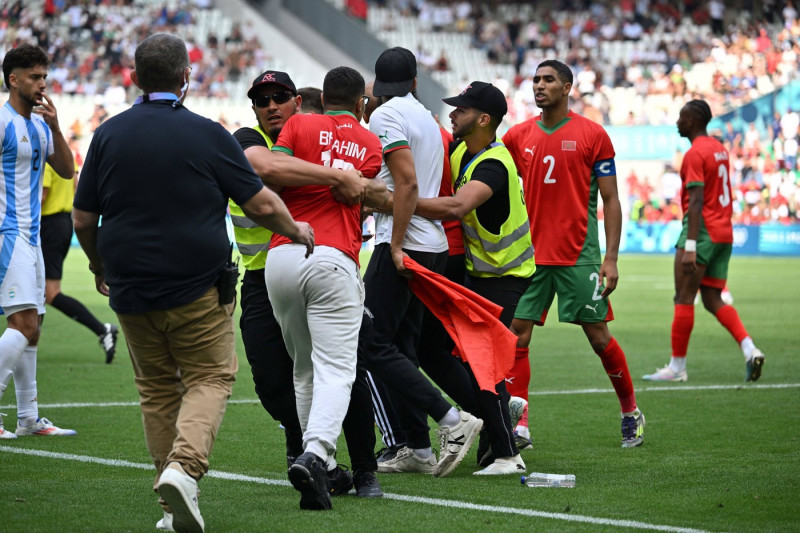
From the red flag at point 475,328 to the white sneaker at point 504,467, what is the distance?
0.43m

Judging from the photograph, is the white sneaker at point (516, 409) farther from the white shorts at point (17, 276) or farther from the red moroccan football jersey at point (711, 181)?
the red moroccan football jersey at point (711, 181)

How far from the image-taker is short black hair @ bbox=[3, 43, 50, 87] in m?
7.20

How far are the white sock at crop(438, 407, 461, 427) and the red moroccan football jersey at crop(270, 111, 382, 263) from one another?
1104 mm

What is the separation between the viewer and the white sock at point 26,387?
766cm

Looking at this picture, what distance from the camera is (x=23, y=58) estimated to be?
7.19 m

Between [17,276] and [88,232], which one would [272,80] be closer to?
[88,232]

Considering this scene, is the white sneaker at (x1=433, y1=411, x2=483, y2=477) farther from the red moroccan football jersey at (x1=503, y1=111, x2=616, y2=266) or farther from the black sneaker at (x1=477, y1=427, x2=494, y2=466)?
the red moroccan football jersey at (x1=503, y1=111, x2=616, y2=266)

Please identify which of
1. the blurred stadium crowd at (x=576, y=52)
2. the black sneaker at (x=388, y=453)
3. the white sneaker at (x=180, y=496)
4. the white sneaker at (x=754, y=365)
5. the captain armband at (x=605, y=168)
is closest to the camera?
the white sneaker at (x=180, y=496)

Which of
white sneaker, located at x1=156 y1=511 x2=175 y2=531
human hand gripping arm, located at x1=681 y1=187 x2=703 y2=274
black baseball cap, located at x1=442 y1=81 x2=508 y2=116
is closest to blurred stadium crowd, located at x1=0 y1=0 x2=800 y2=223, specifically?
human hand gripping arm, located at x1=681 y1=187 x2=703 y2=274

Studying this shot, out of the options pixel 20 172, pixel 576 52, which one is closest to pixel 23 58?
pixel 20 172

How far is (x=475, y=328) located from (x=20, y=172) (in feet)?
10.4

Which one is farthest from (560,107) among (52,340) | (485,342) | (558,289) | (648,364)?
(52,340)

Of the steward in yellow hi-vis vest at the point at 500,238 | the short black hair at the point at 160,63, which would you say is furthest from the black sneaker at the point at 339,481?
the short black hair at the point at 160,63

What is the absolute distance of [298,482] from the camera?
5.24 meters
